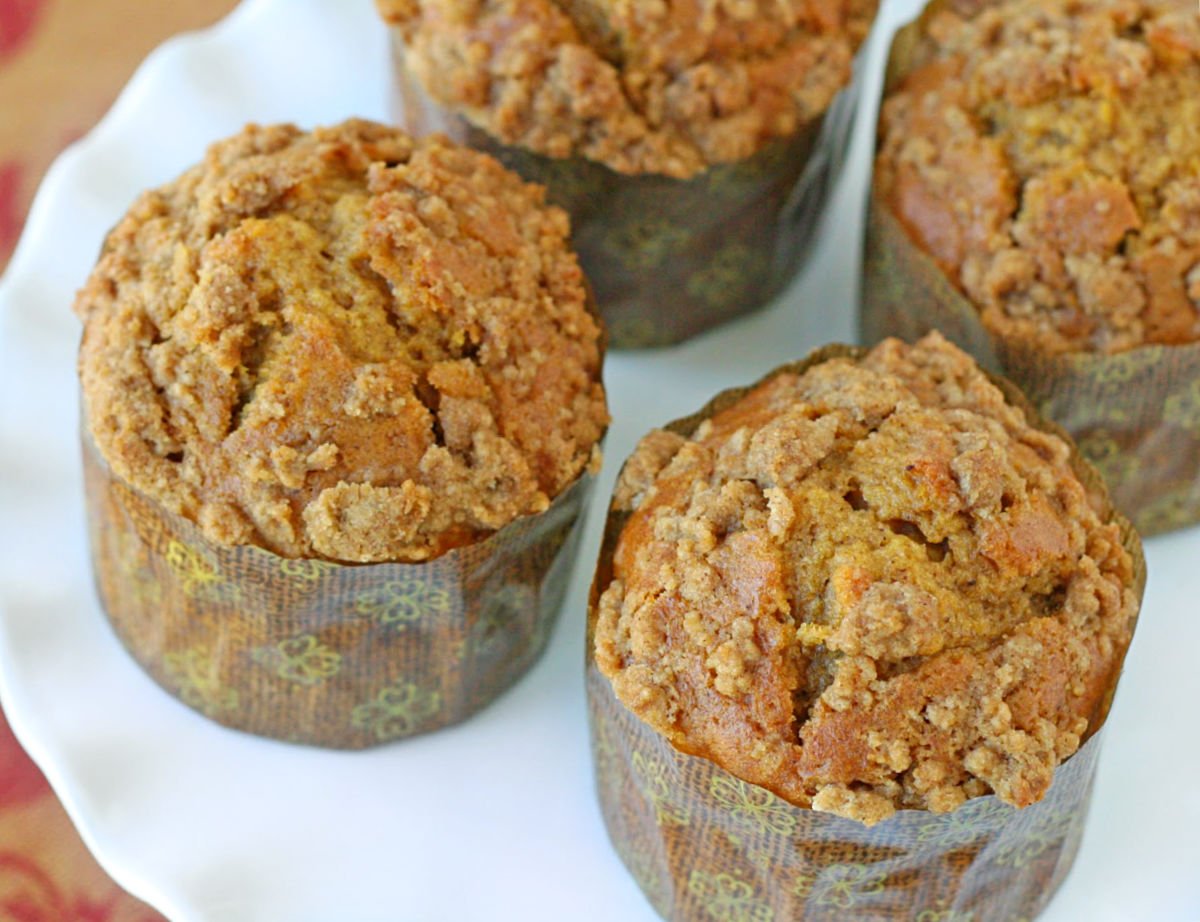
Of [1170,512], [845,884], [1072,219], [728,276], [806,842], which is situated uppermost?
[1072,219]

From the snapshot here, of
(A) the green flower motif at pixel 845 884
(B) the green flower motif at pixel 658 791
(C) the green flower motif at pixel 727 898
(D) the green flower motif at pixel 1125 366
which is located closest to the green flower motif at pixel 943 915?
(A) the green flower motif at pixel 845 884

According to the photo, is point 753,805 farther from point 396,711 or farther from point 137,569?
point 137,569

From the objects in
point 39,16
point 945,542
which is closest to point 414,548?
point 945,542

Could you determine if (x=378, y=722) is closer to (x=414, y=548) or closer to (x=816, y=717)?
(x=414, y=548)

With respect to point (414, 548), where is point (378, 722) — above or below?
below

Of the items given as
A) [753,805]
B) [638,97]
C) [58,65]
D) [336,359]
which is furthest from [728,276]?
[58,65]

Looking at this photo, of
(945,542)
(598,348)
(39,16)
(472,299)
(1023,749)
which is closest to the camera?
(1023,749)

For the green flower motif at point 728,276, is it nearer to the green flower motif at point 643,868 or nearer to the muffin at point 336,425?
the muffin at point 336,425
